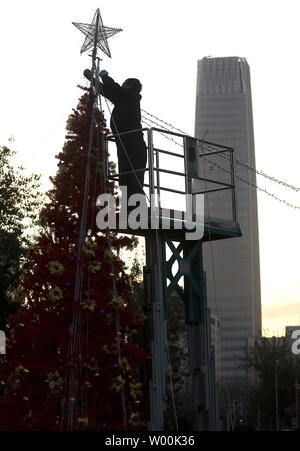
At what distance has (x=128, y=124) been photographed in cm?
1942

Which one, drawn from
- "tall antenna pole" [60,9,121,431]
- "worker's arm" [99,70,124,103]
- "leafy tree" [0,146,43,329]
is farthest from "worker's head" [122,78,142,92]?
"leafy tree" [0,146,43,329]

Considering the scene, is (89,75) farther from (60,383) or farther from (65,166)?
(60,383)

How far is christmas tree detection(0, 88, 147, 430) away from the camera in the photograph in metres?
18.8

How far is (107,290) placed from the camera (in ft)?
63.4

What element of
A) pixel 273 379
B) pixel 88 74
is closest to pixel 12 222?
pixel 88 74

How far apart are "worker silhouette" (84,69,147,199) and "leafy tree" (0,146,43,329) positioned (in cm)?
1622

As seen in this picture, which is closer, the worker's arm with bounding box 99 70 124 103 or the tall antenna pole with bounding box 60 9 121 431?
the tall antenna pole with bounding box 60 9 121 431

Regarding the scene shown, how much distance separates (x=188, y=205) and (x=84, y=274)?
254 cm

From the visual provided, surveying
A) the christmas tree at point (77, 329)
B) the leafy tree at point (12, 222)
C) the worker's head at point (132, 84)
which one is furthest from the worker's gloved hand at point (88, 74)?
the leafy tree at point (12, 222)

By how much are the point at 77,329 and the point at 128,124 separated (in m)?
4.24

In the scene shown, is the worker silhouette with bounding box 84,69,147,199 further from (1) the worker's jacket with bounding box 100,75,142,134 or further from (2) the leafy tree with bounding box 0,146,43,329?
(2) the leafy tree with bounding box 0,146,43,329

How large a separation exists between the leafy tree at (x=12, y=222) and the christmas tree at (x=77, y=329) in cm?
1457
